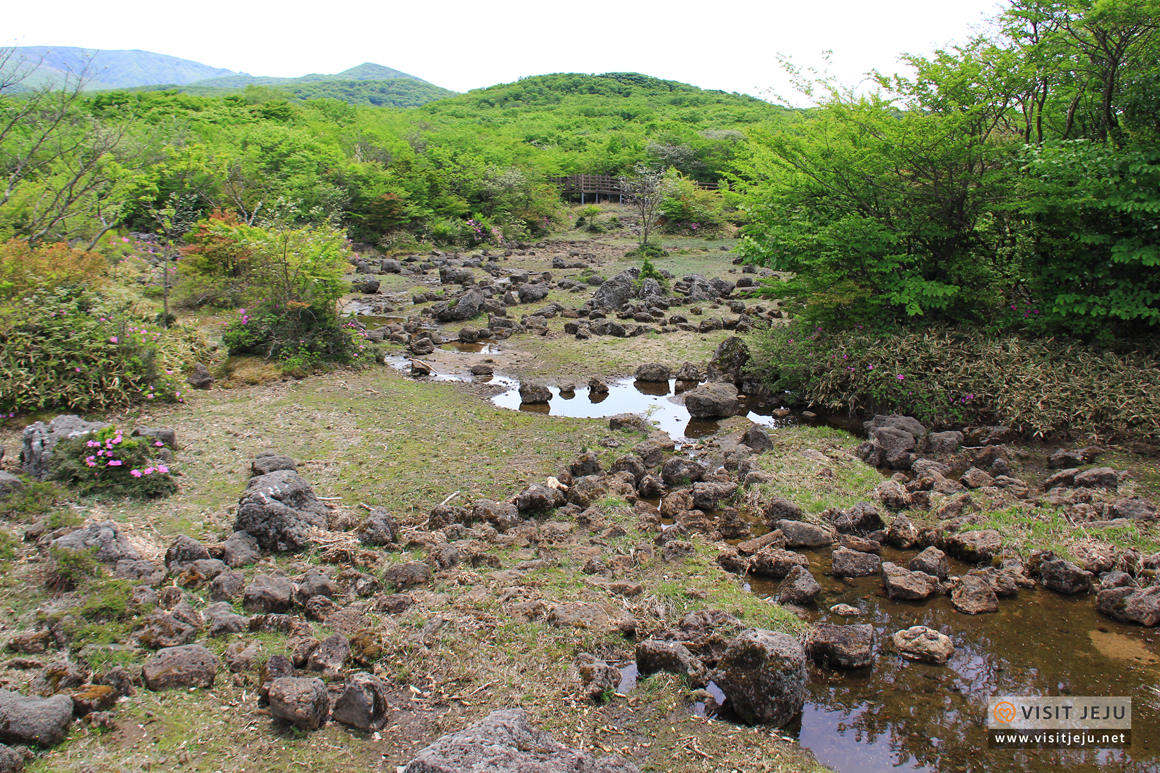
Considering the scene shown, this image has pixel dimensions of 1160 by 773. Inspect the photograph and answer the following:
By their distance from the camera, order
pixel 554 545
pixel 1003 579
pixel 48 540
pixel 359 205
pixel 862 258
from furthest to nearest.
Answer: pixel 359 205
pixel 862 258
pixel 554 545
pixel 1003 579
pixel 48 540

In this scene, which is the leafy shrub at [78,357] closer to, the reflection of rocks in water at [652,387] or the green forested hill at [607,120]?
the reflection of rocks in water at [652,387]

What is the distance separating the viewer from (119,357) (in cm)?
929

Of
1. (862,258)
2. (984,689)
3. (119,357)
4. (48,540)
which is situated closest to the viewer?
(984,689)

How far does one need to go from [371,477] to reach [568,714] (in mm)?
4483

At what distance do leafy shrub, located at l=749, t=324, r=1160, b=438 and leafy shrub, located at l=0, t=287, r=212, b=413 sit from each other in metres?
9.81

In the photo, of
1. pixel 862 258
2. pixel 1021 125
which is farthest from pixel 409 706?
pixel 1021 125

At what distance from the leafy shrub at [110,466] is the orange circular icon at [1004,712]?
24.7ft

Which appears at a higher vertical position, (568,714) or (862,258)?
(862,258)

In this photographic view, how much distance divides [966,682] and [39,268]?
1217 centimetres

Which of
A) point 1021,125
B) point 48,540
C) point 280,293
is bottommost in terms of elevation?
point 48,540

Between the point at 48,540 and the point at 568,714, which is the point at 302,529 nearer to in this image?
the point at 48,540

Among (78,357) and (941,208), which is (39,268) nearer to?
(78,357)

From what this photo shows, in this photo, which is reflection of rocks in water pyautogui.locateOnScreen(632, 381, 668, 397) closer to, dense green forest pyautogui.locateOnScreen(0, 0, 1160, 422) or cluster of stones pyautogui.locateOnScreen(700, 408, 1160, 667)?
dense green forest pyautogui.locateOnScreen(0, 0, 1160, 422)

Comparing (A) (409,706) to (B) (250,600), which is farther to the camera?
(B) (250,600)
